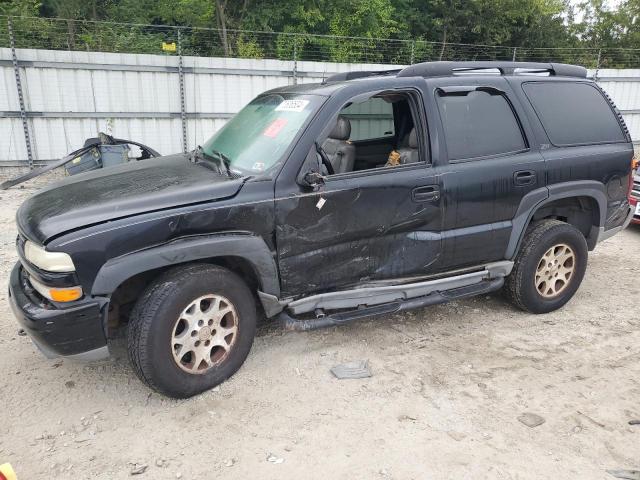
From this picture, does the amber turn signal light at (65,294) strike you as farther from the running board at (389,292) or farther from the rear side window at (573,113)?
the rear side window at (573,113)

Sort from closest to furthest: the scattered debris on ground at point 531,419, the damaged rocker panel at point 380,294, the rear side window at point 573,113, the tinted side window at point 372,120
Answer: the scattered debris on ground at point 531,419 < the damaged rocker panel at point 380,294 < the rear side window at point 573,113 < the tinted side window at point 372,120

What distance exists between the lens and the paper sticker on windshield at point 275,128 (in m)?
3.71

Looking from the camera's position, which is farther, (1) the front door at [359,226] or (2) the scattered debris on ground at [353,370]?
(2) the scattered debris on ground at [353,370]

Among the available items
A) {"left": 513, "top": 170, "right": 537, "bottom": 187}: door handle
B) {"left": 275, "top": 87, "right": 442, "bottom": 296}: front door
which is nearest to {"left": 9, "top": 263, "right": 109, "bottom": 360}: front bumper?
{"left": 275, "top": 87, "right": 442, "bottom": 296}: front door

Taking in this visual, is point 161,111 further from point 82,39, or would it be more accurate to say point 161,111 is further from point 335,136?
point 335,136

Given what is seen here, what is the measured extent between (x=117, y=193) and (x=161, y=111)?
337 inches

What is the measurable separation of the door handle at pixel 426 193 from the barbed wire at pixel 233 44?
331 inches

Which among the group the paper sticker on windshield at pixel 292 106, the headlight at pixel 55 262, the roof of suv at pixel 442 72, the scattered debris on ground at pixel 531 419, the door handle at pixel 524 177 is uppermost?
the roof of suv at pixel 442 72

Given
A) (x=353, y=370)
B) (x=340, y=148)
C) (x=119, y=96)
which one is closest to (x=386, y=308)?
(x=353, y=370)

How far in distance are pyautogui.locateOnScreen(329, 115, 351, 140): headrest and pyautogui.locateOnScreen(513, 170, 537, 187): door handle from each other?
1.36m

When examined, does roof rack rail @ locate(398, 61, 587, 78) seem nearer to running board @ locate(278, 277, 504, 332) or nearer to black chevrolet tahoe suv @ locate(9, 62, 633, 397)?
black chevrolet tahoe suv @ locate(9, 62, 633, 397)

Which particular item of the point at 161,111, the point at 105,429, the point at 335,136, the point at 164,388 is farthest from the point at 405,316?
the point at 161,111

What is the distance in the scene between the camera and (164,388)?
319cm

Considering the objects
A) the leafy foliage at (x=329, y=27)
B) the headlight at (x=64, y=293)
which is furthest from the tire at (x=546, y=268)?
the leafy foliage at (x=329, y=27)
